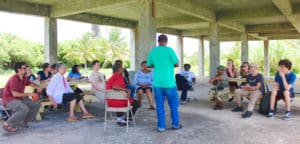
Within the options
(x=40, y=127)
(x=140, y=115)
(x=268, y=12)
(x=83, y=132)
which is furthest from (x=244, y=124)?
(x=268, y=12)

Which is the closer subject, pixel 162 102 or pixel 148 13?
pixel 162 102

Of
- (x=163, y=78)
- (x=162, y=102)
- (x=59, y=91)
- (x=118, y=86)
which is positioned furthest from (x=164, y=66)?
(x=59, y=91)

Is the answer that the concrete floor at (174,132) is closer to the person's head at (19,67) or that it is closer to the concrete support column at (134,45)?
the person's head at (19,67)

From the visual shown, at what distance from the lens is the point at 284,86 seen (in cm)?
588

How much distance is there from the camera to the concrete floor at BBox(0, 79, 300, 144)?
4371 mm

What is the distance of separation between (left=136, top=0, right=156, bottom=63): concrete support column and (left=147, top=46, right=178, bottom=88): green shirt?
13.1 feet

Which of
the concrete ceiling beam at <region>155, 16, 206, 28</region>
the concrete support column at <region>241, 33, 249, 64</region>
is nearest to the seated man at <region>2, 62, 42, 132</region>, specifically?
the concrete ceiling beam at <region>155, 16, 206, 28</region>

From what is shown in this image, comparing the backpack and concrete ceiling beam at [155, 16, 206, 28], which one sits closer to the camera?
the backpack

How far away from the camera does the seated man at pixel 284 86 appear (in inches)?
231

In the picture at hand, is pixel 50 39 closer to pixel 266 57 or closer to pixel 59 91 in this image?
pixel 59 91

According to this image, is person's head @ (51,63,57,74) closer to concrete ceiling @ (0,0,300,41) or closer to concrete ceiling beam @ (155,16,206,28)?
concrete ceiling @ (0,0,300,41)

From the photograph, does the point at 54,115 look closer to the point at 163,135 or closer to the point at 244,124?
the point at 163,135

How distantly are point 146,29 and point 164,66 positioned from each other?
433 cm

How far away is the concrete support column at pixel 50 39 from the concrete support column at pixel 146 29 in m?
5.45
